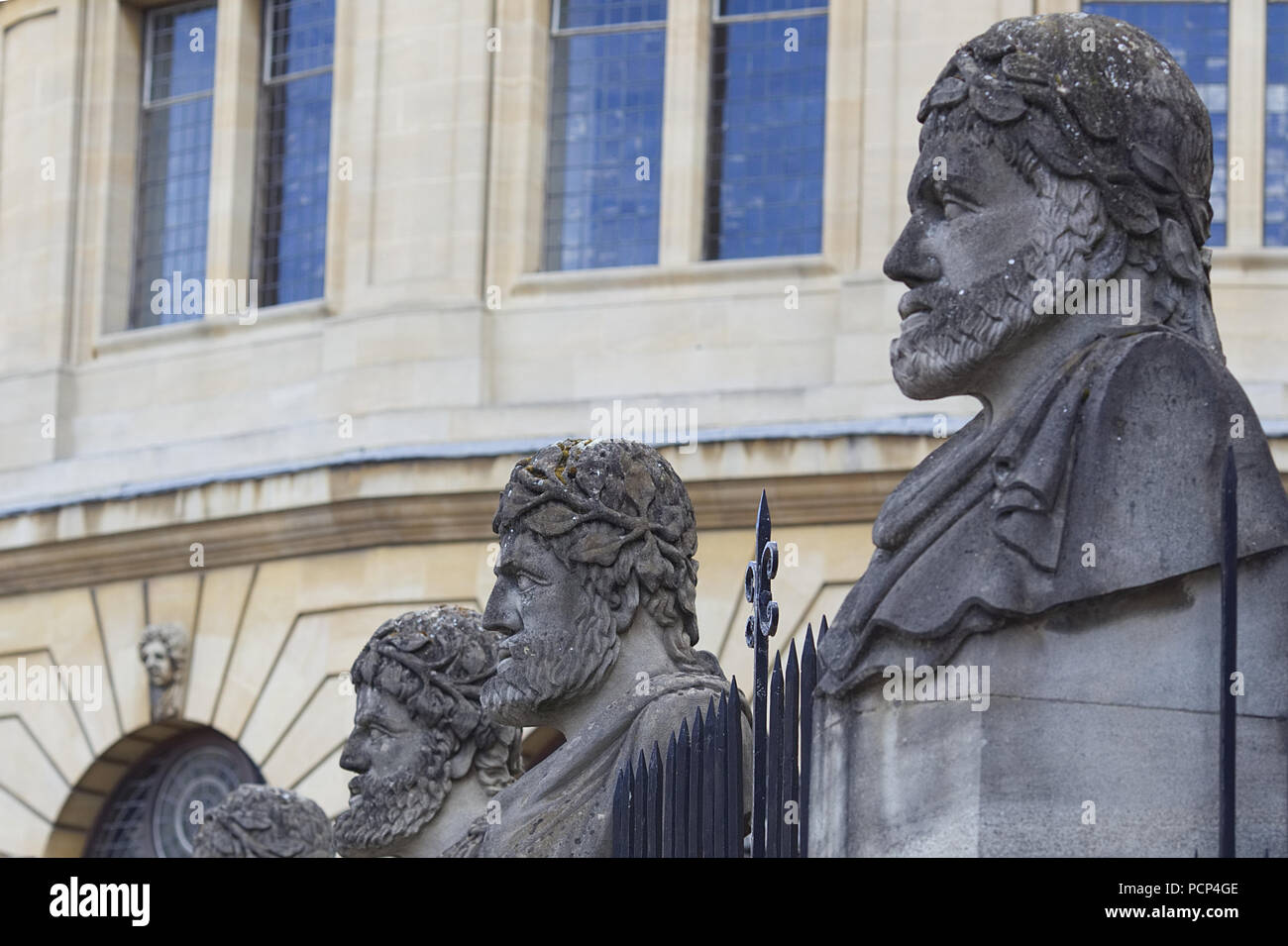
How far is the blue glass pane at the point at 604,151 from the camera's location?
29.8 metres

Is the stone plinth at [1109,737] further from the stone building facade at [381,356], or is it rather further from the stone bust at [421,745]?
the stone building facade at [381,356]

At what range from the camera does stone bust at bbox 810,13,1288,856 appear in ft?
22.0

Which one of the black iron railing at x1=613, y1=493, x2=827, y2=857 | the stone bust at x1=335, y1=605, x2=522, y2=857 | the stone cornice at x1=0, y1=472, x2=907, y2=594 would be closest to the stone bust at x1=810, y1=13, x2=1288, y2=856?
the black iron railing at x1=613, y1=493, x2=827, y2=857

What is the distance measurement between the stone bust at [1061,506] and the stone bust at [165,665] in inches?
917

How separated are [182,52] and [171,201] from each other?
1178mm

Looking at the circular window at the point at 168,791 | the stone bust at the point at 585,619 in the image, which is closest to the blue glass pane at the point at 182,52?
the circular window at the point at 168,791

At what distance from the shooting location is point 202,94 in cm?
3194

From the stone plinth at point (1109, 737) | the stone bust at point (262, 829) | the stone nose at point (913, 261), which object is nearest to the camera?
the stone plinth at point (1109, 737)

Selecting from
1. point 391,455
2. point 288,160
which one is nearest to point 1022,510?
point 391,455

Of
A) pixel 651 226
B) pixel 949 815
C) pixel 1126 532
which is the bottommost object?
pixel 949 815

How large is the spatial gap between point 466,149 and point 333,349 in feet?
5.74

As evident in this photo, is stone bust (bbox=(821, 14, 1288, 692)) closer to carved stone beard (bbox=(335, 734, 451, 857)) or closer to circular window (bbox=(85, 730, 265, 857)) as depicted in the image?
carved stone beard (bbox=(335, 734, 451, 857))

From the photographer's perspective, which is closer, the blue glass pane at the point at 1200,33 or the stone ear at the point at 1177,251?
the stone ear at the point at 1177,251

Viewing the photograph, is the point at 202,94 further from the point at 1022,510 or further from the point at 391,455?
the point at 1022,510
